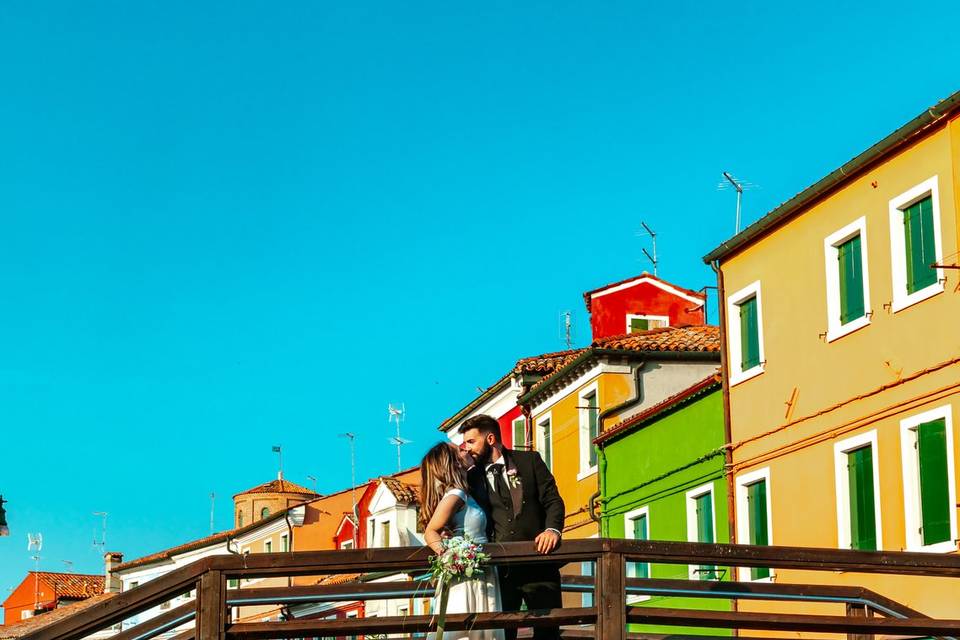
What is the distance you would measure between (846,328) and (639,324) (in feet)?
61.8

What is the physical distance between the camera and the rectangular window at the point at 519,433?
41.4 metres

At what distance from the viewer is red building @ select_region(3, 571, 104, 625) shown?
92062 millimetres

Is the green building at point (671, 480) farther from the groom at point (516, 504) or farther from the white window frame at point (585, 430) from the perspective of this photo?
the groom at point (516, 504)

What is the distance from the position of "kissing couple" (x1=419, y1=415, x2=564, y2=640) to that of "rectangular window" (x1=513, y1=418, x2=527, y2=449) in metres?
30.8

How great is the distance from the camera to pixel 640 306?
42062mm

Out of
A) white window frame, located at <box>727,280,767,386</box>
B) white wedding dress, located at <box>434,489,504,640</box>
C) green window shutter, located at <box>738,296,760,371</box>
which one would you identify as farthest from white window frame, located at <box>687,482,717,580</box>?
white wedding dress, located at <box>434,489,504,640</box>

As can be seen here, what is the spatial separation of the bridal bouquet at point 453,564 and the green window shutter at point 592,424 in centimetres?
2544

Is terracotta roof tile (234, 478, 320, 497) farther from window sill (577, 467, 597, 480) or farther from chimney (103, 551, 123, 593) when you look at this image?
window sill (577, 467, 597, 480)

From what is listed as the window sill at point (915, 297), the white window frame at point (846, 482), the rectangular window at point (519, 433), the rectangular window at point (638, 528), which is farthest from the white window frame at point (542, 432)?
the window sill at point (915, 297)

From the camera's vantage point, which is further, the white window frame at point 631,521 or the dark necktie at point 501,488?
the white window frame at point 631,521

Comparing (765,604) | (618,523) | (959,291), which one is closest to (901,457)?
(959,291)

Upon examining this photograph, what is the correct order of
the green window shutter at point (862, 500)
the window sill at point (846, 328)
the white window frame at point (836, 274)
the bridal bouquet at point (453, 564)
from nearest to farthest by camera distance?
the bridal bouquet at point (453, 564) < the green window shutter at point (862, 500) < the window sill at point (846, 328) < the white window frame at point (836, 274)

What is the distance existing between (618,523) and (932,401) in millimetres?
12991

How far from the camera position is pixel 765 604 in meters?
24.6
